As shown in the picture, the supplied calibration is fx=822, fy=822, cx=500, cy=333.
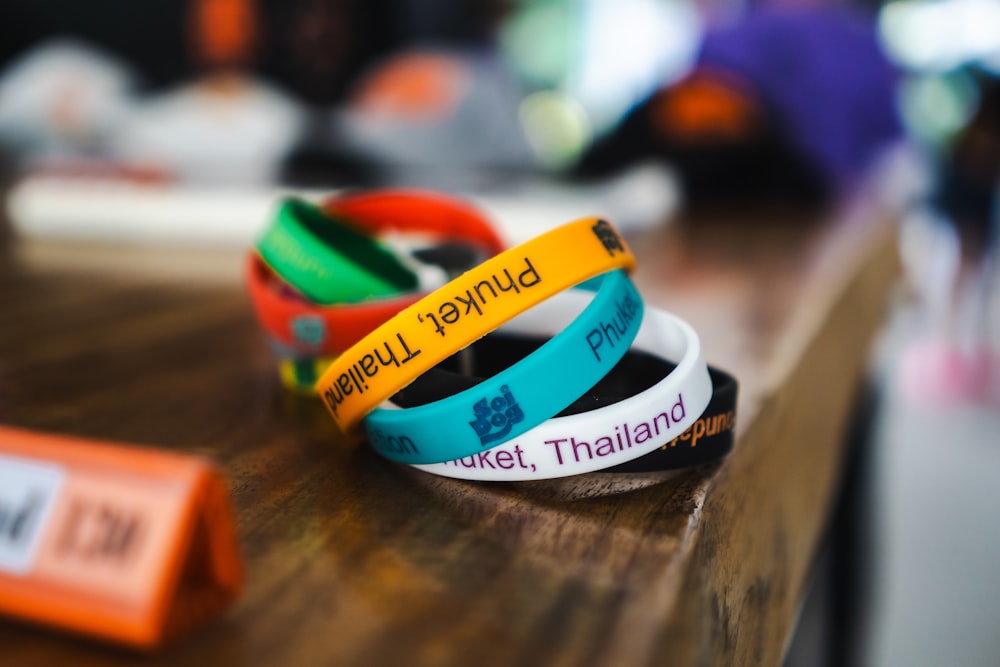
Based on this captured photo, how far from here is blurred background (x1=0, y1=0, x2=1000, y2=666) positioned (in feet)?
3.00

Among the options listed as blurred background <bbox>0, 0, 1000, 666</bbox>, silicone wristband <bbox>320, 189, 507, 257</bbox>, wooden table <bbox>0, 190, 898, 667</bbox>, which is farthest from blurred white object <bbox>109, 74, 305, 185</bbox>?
wooden table <bbox>0, 190, 898, 667</bbox>

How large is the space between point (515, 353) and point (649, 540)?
0.54 feet

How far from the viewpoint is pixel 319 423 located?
0.37 m

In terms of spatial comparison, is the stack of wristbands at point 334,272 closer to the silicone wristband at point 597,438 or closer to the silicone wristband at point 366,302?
the silicone wristband at point 366,302

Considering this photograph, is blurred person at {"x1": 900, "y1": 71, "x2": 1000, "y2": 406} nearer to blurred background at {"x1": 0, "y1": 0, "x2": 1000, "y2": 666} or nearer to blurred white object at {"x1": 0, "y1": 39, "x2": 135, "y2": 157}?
blurred background at {"x1": 0, "y1": 0, "x2": 1000, "y2": 666}

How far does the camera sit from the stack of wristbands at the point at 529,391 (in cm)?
29

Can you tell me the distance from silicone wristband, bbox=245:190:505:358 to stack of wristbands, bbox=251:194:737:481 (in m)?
0.08

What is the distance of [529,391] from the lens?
0.29m

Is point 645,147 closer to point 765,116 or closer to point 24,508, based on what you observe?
point 765,116

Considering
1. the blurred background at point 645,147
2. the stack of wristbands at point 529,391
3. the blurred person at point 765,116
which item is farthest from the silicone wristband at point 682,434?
the blurred person at point 765,116

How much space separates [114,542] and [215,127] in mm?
2055

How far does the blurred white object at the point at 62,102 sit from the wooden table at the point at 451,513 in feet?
6.01

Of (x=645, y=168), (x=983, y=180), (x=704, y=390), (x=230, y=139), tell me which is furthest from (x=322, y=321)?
(x=983, y=180)

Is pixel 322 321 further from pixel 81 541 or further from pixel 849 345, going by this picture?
pixel 849 345
